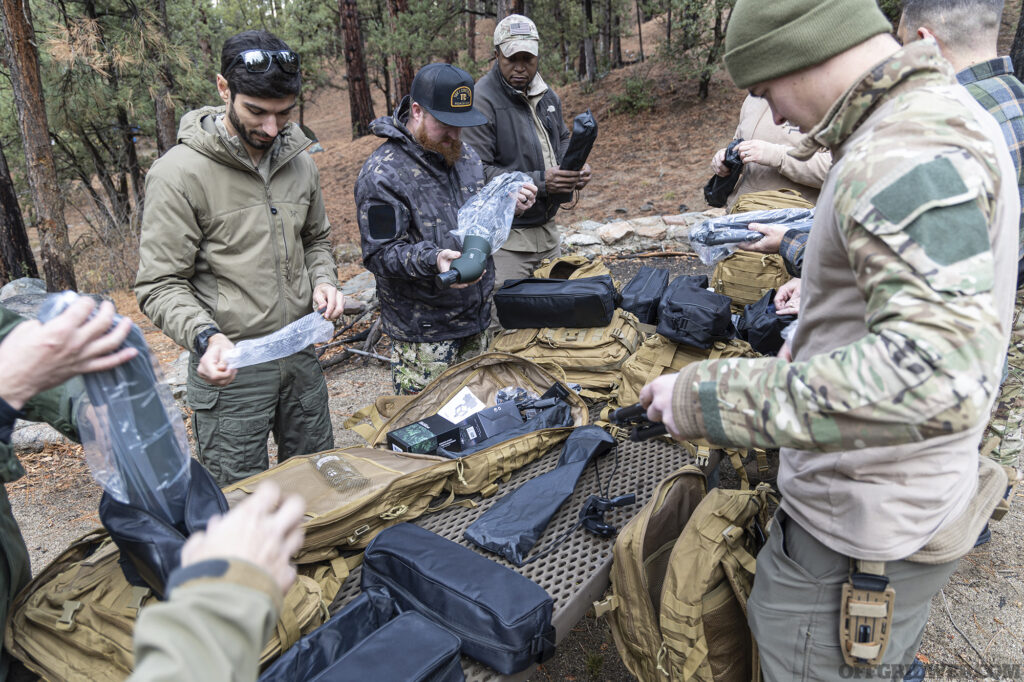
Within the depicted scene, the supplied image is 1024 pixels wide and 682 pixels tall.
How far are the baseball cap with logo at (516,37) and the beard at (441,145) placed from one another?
1437 millimetres

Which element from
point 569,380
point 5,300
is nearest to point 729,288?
point 569,380

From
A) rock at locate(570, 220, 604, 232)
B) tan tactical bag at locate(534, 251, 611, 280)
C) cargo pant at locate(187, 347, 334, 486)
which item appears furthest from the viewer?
rock at locate(570, 220, 604, 232)

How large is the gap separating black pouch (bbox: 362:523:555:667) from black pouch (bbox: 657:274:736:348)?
1.63 meters

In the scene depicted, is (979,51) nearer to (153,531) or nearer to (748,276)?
(748,276)

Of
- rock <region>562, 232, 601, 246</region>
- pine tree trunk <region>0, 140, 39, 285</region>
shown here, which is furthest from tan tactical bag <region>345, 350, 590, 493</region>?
pine tree trunk <region>0, 140, 39, 285</region>

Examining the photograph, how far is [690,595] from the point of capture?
1.84 metres

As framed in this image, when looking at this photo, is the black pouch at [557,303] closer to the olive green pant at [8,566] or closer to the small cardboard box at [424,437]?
the small cardboard box at [424,437]

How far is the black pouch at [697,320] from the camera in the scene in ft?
9.97

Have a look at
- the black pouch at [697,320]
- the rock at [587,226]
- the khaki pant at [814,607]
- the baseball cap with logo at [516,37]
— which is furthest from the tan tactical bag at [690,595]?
the rock at [587,226]

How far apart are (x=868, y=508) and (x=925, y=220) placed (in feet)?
2.24

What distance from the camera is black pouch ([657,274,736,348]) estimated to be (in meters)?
3.04

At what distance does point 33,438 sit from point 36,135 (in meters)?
3.93

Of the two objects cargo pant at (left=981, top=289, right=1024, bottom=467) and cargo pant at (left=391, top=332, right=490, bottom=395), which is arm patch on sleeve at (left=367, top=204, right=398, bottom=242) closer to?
cargo pant at (left=391, top=332, right=490, bottom=395)

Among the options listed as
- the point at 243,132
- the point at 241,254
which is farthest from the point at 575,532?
the point at 243,132
